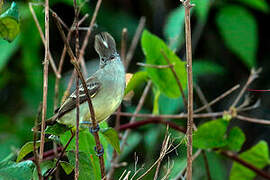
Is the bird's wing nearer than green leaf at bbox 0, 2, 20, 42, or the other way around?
green leaf at bbox 0, 2, 20, 42

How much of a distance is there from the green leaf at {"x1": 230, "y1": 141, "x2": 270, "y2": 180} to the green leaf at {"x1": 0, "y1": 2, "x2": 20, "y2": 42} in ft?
4.00

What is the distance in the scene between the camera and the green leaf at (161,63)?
206 cm

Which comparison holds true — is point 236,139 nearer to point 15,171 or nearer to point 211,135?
point 211,135

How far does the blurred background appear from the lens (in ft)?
8.77

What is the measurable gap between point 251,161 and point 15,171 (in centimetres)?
117

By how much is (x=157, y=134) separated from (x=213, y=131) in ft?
2.52

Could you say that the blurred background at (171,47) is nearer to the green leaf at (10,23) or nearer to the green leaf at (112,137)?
the green leaf at (112,137)

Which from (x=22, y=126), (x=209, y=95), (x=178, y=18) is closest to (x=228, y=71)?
(x=209, y=95)

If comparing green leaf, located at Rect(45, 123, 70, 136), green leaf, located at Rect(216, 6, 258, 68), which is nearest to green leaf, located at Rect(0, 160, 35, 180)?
green leaf, located at Rect(45, 123, 70, 136)

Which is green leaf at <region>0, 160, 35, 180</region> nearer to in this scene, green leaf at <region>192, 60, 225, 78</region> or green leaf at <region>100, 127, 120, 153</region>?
green leaf at <region>100, 127, 120, 153</region>

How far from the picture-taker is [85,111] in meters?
1.84

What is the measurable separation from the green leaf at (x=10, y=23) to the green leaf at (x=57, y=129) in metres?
0.33

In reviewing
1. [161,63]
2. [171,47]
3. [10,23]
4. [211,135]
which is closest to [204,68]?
[171,47]

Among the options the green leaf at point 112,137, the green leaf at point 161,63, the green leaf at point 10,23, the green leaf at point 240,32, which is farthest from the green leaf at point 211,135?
the green leaf at point 10,23
